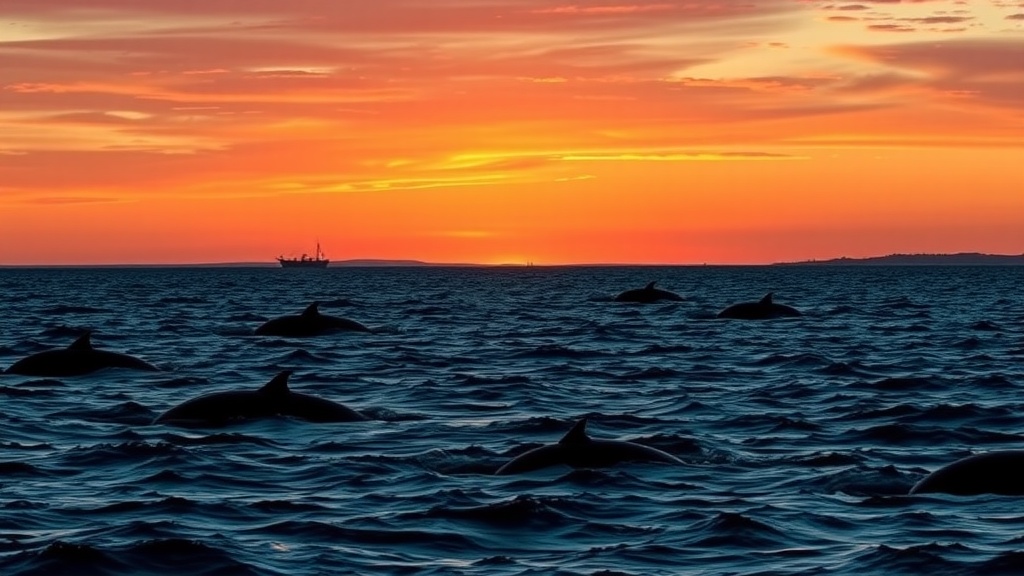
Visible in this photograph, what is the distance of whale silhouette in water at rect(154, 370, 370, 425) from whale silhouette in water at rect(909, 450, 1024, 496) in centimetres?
907

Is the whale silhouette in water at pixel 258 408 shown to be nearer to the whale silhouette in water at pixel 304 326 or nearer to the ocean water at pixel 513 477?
the ocean water at pixel 513 477

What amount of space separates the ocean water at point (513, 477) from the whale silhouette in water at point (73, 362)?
44 cm

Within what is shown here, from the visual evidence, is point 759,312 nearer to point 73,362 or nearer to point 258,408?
point 73,362

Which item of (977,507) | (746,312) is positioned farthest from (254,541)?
(746,312)

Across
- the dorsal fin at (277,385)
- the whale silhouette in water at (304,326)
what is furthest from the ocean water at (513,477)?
the whale silhouette in water at (304,326)

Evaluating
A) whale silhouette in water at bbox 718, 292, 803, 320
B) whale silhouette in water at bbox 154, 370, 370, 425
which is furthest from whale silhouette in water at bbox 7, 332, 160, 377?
whale silhouette in water at bbox 718, 292, 803, 320

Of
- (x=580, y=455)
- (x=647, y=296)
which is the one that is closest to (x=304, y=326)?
(x=580, y=455)

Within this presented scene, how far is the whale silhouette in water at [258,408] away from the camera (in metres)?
22.6

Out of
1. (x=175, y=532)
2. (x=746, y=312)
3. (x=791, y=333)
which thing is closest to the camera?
(x=175, y=532)

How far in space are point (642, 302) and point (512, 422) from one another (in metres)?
56.2

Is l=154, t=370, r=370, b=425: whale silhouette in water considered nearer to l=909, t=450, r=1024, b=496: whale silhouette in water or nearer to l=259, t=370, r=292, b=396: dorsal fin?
l=259, t=370, r=292, b=396: dorsal fin

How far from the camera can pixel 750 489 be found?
1738 centimetres

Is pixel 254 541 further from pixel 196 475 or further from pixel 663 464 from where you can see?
pixel 663 464

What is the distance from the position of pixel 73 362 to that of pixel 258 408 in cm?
916
